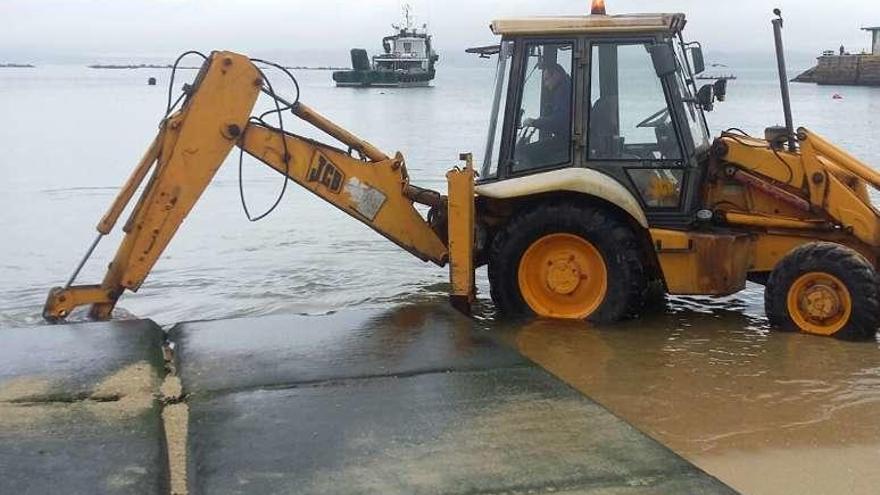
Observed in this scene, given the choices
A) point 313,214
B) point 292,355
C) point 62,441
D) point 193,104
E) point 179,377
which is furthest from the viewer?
point 313,214

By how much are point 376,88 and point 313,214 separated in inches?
2746

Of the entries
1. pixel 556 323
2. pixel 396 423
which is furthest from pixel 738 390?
pixel 396 423

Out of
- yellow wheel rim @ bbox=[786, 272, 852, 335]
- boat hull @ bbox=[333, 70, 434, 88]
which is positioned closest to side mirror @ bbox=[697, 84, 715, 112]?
yellow wheel rim @ bbox=[786, 272, 852, 335]

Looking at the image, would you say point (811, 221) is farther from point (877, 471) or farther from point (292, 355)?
point (292, 355)

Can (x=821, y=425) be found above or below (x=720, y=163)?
below

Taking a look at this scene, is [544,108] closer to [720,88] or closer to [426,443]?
[720,88]

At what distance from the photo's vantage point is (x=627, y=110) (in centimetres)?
743

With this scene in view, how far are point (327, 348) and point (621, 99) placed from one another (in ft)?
9.58

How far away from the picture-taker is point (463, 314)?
23.8 feet

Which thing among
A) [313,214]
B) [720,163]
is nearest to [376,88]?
[313,214]

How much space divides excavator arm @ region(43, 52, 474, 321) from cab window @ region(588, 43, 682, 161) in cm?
111

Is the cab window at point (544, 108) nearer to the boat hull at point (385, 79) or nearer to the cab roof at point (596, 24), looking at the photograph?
the cab roof at point (596, 24)

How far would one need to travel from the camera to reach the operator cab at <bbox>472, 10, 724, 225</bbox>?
7359 mm

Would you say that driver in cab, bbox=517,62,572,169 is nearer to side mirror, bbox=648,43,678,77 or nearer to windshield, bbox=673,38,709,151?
side mirror, bbox=648,43,678,77
